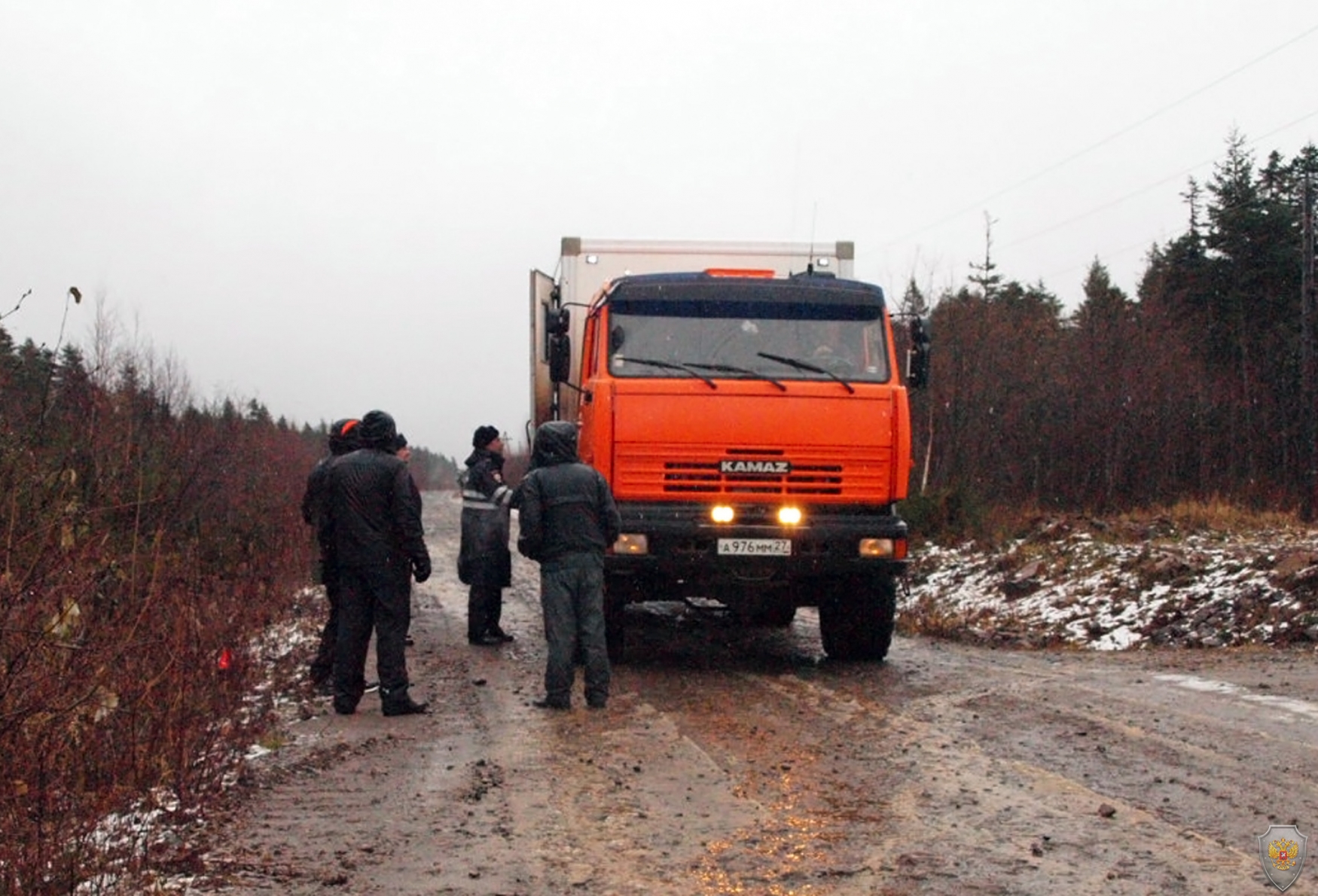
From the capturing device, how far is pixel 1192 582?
12.8 metres

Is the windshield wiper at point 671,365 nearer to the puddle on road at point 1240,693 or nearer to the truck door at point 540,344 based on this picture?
the truck door at point 540,344

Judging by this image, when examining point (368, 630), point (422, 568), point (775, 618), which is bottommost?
point (775, 618)

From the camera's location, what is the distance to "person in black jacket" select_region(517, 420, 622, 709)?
827 centimetres

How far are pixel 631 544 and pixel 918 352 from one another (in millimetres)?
2784

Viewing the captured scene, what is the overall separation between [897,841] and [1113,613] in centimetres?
854

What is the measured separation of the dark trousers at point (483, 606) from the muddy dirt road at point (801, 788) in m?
1.88

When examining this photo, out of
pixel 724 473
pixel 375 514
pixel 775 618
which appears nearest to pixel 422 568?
pixel 375 514

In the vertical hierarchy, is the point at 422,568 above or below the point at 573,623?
above

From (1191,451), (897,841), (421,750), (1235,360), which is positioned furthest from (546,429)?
(1235,360)

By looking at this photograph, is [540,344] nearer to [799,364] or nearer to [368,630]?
[799,364]

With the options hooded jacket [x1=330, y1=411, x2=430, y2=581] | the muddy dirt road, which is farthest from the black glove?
the muddy dirt road

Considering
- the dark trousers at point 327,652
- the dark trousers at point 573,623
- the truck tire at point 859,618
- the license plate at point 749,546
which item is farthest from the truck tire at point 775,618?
the dark trousers at point 327,652

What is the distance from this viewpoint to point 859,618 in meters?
10.2

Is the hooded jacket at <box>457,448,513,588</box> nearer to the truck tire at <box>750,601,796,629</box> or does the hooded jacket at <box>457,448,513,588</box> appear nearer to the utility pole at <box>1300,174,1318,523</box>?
→ the truck tire at <box>750,601,796,629</box>
